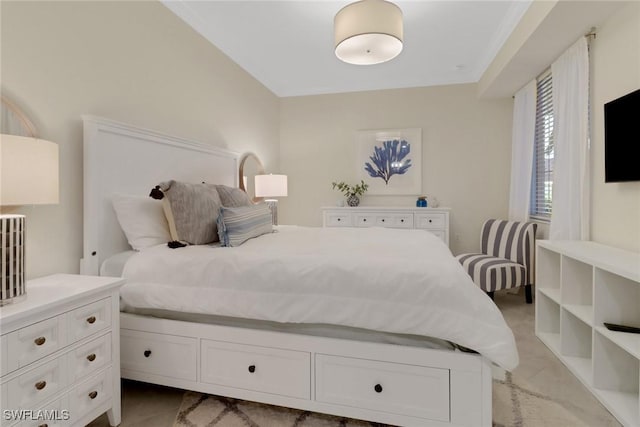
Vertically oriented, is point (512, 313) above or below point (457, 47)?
below

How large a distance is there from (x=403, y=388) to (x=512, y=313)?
212 centimetres

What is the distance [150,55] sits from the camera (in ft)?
7.70

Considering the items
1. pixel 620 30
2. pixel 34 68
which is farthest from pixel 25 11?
pixel 620 30

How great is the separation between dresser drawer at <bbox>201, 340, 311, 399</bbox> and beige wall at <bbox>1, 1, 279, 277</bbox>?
39.1 inches

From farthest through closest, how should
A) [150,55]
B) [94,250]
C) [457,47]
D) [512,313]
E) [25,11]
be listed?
[457,47] < [512,313] < [150,55] < [94,250] < [25,11]

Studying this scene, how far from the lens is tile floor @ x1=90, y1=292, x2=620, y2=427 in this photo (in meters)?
1.51

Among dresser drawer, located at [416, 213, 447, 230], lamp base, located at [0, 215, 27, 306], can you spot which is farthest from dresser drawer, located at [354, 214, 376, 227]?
lamp base, located at [0, 215, 27, 306]

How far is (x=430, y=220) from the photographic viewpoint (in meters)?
3.89

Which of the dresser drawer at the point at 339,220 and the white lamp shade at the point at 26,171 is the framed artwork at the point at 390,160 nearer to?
the dresser drawer at the point at 339,220

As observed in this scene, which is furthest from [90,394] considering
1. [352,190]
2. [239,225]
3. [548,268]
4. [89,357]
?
[352,190]

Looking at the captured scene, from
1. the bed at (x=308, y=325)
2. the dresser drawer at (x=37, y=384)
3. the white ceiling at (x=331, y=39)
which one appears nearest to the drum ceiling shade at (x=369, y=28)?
the white ceiling at (x=331, y=39)

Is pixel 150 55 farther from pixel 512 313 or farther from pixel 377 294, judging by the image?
pixel 512 313

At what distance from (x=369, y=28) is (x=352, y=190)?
2527 mm

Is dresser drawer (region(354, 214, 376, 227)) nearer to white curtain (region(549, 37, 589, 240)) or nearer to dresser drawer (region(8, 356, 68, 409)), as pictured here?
white curtain (region(549, 37, 589, 240))
